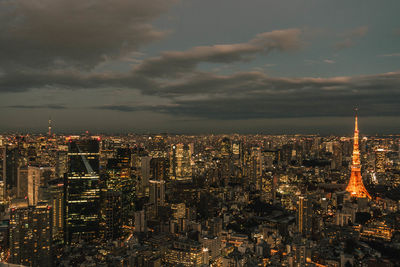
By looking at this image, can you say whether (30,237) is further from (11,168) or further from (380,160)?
(380,160)

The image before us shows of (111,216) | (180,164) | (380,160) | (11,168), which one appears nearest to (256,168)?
(180,164)

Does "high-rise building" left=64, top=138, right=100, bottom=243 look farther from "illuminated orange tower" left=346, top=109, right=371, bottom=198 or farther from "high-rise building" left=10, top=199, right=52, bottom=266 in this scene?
"illuminated orange tower" left=346, top=109, right=371, bottom=198

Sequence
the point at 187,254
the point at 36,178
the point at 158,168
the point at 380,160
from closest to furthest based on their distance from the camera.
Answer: the point at 187,254 < the point at 36,178 < the point at 158,168 < the point at 380,160

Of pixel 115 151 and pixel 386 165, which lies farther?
pixel 386 165

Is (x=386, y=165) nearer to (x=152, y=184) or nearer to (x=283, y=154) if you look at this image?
(x=283, y=154)

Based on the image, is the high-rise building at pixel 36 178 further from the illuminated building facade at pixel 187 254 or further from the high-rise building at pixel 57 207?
the illuminated building facade at pixel 187 254

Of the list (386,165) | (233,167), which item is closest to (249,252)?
(233,167)

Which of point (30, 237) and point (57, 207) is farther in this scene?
point (57, 207)
